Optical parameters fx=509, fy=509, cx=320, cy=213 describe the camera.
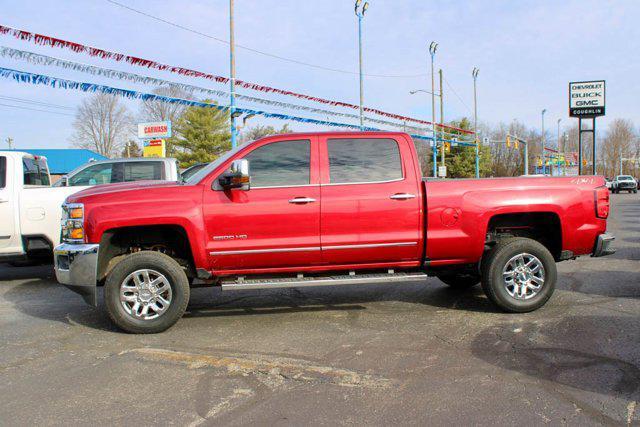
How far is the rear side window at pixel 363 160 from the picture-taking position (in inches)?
216

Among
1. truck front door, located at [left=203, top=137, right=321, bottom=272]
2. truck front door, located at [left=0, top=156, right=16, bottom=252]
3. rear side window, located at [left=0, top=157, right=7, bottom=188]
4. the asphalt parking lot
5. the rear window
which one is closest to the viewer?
the asphalt parking lot

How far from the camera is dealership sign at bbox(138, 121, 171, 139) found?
28.8 metres

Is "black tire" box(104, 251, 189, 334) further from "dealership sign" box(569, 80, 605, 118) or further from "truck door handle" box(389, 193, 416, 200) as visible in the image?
"dealership sign" box(569, 80, 605, 118)

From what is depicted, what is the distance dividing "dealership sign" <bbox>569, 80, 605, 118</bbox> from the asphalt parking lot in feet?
54.8

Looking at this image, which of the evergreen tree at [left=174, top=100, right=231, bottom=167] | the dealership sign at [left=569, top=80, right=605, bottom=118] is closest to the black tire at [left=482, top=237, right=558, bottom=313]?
the dealership sign at [left=569, top=80, right=605, bottom=118]

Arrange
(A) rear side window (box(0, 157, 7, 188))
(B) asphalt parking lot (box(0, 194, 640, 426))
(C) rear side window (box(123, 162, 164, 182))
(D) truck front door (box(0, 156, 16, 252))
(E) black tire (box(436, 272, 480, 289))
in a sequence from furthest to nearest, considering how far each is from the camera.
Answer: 1. (C) rear side window (box(123, 162, 164, 182))
2. (A) rear side window (box(0, 157, 7, 188))
3. (D) truck front door (box(0, 156, 16, 252))
4. (E) black tire (box(436, 272, 480, 289))
5. (B) asphalt parking lot (box(0, 194, 640, 426))

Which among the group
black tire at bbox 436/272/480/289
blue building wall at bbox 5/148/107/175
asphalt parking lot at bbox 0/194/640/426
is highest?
blue building wall at bbox 5/148/107/175

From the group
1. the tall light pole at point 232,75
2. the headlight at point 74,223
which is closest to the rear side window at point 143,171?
the headlight at point 74,223

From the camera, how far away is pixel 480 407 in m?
3.38

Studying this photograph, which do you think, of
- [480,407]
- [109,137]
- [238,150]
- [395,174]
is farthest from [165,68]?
[109,137]

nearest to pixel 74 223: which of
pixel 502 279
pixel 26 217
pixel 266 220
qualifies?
pixel 266 220

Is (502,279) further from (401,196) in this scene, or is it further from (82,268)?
(82,268)

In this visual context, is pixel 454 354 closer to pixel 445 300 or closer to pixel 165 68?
pixel 445 300

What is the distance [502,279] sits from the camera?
18.1 feet
